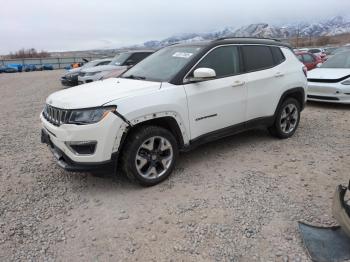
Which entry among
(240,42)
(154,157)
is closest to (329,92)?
(240,42)

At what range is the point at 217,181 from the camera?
418 cm

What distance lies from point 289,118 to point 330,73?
394 centimetres

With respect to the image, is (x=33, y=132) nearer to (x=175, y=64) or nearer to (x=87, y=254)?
(x=175, y=64)

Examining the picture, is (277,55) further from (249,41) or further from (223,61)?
(223,61)

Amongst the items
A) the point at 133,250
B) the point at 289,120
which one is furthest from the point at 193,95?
the point at 289,120

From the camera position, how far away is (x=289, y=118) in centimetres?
583

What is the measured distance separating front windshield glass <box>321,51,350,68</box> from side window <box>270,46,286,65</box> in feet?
15.0

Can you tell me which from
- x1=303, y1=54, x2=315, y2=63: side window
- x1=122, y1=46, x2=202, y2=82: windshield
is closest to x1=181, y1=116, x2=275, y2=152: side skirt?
x1=122, y1=46, x2=202, y2=82: windshield

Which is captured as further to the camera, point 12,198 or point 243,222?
point 12,198

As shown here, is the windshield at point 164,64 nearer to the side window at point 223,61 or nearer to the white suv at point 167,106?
the white suv at point 167,106

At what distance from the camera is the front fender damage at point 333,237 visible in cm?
273

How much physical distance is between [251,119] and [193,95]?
52.6 inches

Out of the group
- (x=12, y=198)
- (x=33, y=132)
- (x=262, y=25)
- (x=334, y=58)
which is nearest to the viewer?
(x=12, y=198)

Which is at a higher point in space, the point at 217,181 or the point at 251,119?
the point at 251,119
